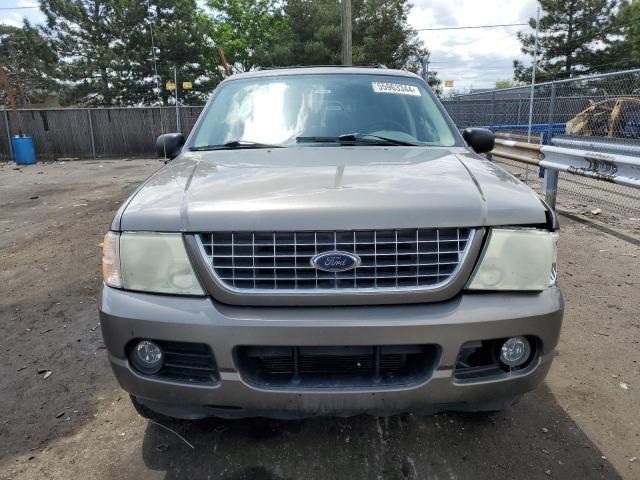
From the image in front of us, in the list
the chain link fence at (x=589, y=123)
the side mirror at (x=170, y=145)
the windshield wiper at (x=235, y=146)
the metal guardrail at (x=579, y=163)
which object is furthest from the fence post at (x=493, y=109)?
the windshield wiper at (x=235, y=146)

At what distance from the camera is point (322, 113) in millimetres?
3199

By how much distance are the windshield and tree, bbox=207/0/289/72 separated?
45.5m

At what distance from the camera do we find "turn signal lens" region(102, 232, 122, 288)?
6.61 ft

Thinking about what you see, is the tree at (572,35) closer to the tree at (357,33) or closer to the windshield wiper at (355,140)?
the tree at (357,33)

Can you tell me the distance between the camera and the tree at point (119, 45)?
1287 inches

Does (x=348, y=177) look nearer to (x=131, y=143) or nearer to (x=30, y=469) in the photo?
(x=30, y=469)

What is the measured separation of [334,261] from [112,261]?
917 millimetres

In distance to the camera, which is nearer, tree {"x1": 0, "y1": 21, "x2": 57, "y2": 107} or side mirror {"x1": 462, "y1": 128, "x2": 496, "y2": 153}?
side mirror {"x1": 462, "y1": 128, "x2": 496, "y2": 153}

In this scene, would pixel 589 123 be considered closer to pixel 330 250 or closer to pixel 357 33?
pixel 330 250

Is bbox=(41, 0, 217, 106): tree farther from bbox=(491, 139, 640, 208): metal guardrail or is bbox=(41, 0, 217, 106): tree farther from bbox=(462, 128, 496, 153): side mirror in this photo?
bbox=(462, 128, 496, 153): side mirror

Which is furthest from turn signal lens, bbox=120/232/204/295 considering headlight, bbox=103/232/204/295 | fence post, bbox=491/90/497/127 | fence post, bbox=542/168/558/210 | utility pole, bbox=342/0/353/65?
utility pole, bbox=342/0/353/65

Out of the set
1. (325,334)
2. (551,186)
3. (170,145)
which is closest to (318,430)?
(325,334)

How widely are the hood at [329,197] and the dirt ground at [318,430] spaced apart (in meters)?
1.12

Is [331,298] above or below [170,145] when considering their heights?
below
